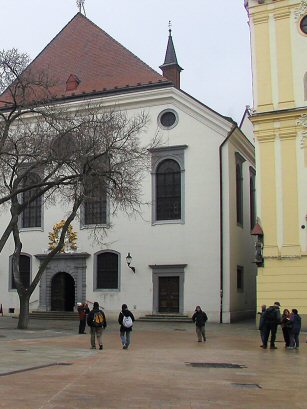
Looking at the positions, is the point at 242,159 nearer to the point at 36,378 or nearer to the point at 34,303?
the point at 34,303

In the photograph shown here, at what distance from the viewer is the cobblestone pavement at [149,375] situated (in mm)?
8406

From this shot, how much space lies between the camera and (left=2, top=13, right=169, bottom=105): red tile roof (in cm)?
3522

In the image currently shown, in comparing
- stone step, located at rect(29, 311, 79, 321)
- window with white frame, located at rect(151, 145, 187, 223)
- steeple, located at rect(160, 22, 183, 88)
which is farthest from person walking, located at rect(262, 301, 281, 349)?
steeple, located at rect(160, 22, 183, 88)

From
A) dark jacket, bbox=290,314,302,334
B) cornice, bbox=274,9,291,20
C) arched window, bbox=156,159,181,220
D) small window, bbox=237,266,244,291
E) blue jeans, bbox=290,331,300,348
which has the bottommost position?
blue jeans, bbox=290,331,300,348

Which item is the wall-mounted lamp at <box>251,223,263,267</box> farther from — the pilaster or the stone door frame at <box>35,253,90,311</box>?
the stone door frame at <box>35,253,90,311</box>

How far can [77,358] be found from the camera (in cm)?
1429

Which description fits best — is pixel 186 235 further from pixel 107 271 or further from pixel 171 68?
pixel 171 68

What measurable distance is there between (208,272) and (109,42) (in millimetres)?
17594

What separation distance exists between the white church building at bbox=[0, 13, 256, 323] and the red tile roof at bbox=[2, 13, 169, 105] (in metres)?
0.14

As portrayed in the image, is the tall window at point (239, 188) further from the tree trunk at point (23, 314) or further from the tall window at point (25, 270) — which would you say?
the tree trunk at point (23, 314)

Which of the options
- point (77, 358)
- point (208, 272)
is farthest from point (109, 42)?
point (77, 358)

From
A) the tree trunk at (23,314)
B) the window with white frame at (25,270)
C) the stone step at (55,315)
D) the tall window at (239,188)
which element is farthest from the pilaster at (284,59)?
the window with white frame at (25,270)

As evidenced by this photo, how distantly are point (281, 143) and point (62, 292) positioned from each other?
15721 millimetres

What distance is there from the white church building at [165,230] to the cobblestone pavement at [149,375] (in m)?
10.4
